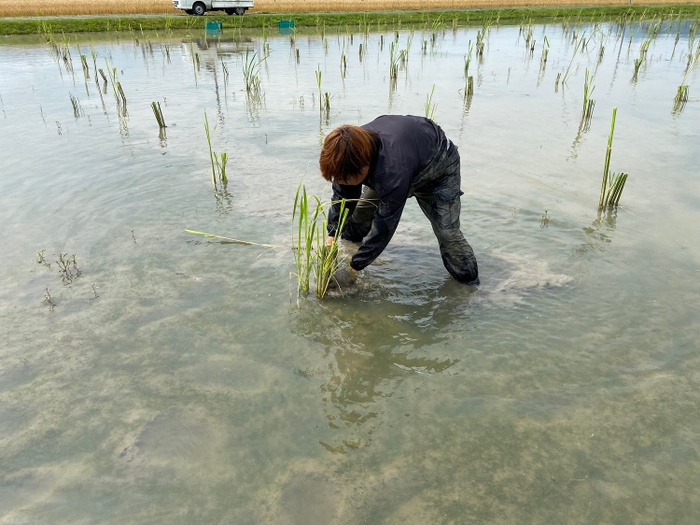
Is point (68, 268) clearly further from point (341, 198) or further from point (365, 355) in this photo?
point (365, 355)

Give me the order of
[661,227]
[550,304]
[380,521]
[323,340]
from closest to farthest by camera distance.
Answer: [380,521]
[323,340]
[550,304]
[661,227]

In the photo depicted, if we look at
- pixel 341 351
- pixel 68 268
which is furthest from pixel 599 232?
pixel 68 268

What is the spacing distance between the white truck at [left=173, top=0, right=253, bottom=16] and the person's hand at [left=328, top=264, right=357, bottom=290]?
71.3ft

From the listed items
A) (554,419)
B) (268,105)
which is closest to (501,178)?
(554,419)

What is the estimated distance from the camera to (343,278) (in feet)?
11.4

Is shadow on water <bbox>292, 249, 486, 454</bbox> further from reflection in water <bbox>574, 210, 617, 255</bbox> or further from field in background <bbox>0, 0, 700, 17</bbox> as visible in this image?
field in background <bbox>0, 0, 700, 17</bbox>

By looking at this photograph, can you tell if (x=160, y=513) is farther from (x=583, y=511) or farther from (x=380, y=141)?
(x=380, y=141)

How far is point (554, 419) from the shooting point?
2477 mm

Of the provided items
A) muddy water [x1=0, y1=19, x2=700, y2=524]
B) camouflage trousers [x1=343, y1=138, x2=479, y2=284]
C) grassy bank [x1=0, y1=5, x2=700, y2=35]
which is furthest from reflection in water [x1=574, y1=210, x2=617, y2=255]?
grassy bank [x1=0, y1=5, x2=700, y2=35]

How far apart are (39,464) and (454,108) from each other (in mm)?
7558

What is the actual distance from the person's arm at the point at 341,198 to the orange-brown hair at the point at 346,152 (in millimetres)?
452

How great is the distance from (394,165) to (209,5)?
73.7ft

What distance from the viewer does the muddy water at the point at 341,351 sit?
2119 millimetres

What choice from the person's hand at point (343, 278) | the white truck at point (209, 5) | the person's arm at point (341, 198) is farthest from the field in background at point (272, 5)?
the person's hand at point (343, 278)
